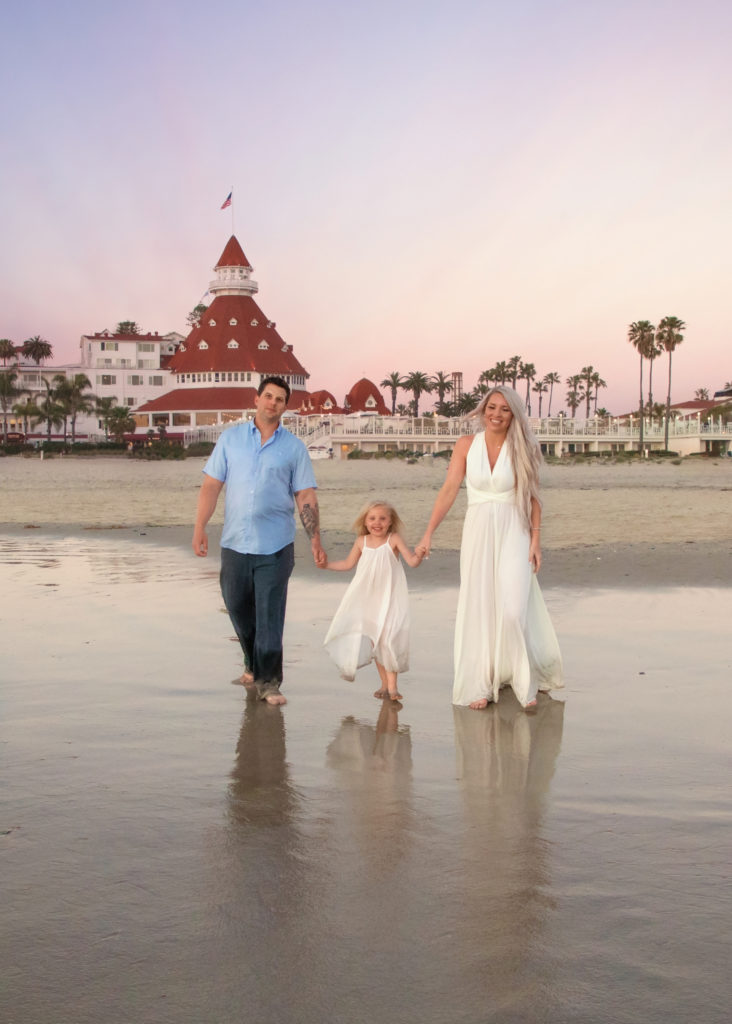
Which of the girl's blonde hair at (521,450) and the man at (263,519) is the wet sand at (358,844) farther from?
the girl's blonde hair at (521,450)

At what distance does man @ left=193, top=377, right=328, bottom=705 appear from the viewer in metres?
6.61

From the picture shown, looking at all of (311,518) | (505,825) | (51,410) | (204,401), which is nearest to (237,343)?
(204,401)

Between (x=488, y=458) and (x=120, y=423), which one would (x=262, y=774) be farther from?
(x=120, y=423)

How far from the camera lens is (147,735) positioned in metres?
5.73

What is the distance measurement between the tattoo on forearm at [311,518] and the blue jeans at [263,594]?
251 millimetres

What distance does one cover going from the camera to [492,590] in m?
6.59

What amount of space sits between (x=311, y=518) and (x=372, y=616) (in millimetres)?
821

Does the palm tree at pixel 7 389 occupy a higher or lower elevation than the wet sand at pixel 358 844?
higher

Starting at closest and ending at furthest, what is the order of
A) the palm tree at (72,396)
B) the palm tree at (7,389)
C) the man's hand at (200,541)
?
the man's hand at (200,541), the palm tree at (7,389), the palm tree at (72,396)

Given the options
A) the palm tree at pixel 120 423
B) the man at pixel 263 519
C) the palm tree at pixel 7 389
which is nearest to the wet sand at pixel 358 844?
the man at pixel 263 519

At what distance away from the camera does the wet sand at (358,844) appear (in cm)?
302

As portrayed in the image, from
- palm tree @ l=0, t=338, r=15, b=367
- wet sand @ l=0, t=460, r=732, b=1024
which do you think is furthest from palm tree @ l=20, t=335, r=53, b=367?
wet sand @ l=0, t=460, r=732, b=1024

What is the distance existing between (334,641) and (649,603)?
5152 mm

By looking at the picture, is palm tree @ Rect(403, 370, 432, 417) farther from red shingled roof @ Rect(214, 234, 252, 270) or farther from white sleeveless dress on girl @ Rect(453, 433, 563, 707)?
white sleeveless dress on girl @ Rect(453, 433, 563, 707)
